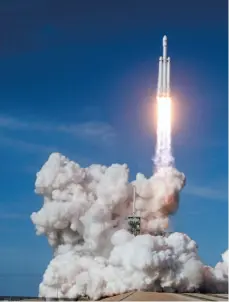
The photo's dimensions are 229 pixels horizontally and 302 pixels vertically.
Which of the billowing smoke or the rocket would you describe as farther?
the rocket

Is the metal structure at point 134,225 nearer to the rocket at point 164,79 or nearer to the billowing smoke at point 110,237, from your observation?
the billowing smoke at point 110,237

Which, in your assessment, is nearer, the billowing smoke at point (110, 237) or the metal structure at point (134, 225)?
the billowing smoke at point (110, 237)

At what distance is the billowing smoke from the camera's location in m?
46.9

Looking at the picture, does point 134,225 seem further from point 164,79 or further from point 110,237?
point 164,79

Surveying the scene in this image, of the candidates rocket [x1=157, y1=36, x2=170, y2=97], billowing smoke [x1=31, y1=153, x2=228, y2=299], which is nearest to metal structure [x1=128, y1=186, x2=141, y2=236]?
billowing smoke [x1=31, y1=153, x2=228, y2=299]

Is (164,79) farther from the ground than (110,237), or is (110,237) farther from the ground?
(164,79)

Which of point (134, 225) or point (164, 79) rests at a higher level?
point (164, 79)

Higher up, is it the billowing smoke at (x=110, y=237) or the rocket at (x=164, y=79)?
the rocket at (x=164, y=79)

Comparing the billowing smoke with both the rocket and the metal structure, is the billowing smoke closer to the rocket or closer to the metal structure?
the metal structure

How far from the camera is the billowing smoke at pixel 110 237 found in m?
46.9

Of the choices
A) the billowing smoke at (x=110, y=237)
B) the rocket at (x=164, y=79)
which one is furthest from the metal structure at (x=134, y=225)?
the rocket at (x=164, y=79)

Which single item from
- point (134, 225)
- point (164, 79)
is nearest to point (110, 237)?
point (134, 225)

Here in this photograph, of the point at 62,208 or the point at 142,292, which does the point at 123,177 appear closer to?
the point at 62,208

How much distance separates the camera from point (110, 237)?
50.3 metres
